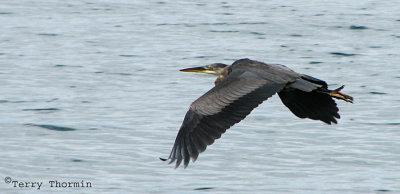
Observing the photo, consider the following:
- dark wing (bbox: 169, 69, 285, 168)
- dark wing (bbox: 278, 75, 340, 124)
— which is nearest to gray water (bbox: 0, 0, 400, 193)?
dark wing (bbox: 278, 75, 340, 124)

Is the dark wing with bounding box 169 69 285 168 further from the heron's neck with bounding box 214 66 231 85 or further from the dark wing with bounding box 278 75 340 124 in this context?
the heron's neck with bounding box 214 66 231 85

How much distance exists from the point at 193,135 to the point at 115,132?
12.1 feet

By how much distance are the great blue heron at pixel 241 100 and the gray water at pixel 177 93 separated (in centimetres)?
89

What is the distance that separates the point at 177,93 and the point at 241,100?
5.25 metres

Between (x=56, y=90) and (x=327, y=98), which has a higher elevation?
(x=327, y=98)

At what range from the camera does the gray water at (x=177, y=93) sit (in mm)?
10070

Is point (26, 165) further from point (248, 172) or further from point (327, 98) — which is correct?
point (327, 98)

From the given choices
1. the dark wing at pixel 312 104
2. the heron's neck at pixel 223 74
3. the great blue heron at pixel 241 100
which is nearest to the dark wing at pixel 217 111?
the great blue heron at pixel 241 100

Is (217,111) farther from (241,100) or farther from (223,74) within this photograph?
(223,74)

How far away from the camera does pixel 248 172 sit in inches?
400

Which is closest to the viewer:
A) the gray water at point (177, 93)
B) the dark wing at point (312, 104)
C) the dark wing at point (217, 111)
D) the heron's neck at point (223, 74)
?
the dark wing at point (217, 111)

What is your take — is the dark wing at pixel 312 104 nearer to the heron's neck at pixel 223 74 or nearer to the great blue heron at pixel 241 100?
the great blue heron at pixel 241 100

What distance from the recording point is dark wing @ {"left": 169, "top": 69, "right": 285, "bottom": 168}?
316 inches

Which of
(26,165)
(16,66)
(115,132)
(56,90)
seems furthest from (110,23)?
(26,165)
